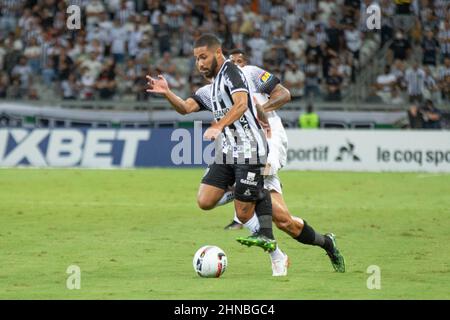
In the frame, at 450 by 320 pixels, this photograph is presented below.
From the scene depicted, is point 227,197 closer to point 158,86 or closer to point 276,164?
point 276,164

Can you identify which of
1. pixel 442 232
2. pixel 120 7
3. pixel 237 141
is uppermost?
pixel 120 7

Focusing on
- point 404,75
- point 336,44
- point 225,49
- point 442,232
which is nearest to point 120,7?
point 225,49

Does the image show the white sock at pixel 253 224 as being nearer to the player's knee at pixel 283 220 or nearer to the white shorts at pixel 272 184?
the player's knee at pixel 283 220

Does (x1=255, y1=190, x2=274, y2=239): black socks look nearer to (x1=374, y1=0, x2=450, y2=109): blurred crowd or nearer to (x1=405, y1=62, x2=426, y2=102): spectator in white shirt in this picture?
(x1=374, y1=0, x2=450, y2=109): blurred crowd

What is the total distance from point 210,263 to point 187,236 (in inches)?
172

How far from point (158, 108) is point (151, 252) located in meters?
16.3

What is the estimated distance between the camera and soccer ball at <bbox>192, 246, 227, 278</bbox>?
10562 mm

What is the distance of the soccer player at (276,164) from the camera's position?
11.1 metres

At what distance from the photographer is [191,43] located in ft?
104

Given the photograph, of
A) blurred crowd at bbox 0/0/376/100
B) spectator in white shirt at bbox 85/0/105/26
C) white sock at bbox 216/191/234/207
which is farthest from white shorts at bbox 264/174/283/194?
spectator in white shirt at bbox 85/0/105/26

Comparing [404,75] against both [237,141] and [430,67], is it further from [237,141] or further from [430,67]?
[237,141]

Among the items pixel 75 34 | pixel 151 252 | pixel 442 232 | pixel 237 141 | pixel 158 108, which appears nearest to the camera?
pixel 237 141

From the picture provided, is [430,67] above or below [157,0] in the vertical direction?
below

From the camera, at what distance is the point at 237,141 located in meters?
10.7
